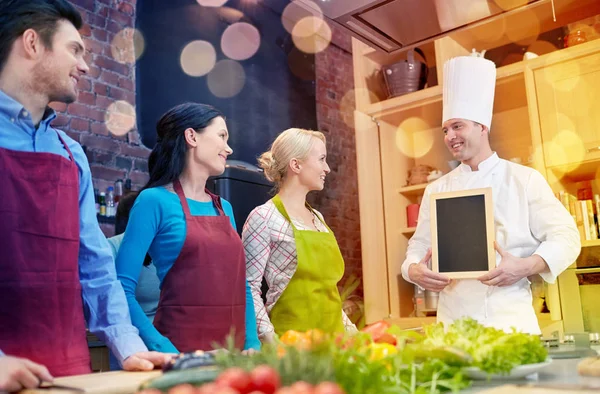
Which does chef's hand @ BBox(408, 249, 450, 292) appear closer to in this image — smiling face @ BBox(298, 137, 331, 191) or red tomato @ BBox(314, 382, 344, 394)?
smiling face @ BBox(298, 137, 331, 191)

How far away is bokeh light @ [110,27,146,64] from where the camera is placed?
3979 mm

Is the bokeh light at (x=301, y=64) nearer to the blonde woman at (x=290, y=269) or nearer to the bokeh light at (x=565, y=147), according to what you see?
the bokeh light at (x=565, y=147)

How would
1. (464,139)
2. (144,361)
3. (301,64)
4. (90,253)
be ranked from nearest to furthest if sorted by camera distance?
(144,361) → (90,253) → (464,139) → (301,64)

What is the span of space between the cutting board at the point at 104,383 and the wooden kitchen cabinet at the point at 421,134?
2.30 m

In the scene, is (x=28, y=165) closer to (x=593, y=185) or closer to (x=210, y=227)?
(x=210, y=227)

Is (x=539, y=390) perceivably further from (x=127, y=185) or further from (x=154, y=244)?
(x=127, y=185)

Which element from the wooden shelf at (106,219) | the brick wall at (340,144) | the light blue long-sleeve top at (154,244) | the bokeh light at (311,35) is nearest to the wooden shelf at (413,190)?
the brick wall at (340,144)

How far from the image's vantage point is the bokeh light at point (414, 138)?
3973 millimetres

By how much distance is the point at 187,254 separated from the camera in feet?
6.39

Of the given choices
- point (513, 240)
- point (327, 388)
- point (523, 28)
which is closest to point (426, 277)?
point (513, 240)

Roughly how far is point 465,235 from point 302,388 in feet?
4.86

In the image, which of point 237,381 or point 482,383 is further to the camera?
point 482,383

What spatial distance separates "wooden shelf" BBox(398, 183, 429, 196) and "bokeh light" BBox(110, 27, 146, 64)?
199 centimetres

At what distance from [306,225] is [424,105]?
5.12ft
